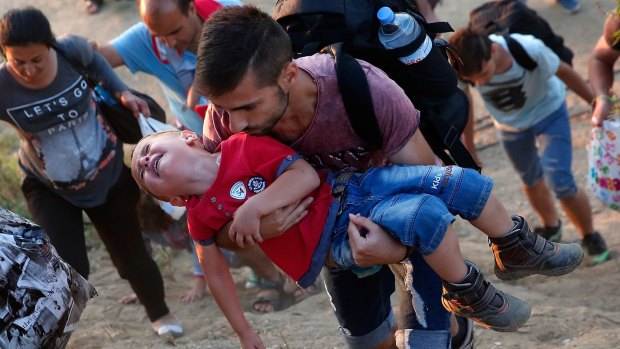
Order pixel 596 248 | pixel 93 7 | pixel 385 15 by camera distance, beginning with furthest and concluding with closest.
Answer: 1. pixel 93 7
2. pixel 596 248
3. pixel 385 15

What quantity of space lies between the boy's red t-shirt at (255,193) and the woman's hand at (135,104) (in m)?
1.97

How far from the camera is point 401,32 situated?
3.20 m

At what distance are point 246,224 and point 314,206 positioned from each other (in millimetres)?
253

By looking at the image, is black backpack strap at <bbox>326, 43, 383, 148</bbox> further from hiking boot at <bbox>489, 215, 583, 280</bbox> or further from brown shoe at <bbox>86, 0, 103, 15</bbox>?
brown shoe at <bbox>86, 0, 103, 15</bbox>

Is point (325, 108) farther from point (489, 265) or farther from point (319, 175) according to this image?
point (489, 265)

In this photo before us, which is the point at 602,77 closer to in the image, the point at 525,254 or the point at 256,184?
the point at 525,254

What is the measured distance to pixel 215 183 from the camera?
3.23m

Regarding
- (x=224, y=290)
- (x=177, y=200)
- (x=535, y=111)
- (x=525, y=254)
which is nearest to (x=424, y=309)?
(x=525, y=254)

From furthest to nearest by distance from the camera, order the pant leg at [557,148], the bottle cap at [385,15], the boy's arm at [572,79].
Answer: the pant leg at [557,148]
the boy's arm at [572,79]
the bottle cap at [385,15]

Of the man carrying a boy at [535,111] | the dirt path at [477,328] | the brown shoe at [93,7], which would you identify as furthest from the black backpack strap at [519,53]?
the brown shoe at [93,7]

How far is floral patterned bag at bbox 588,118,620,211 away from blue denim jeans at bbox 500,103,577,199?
0.56 m

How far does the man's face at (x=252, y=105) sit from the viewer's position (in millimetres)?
2947

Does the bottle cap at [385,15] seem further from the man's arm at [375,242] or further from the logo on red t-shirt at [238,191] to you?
the logo on red t-shirt at [238,191]

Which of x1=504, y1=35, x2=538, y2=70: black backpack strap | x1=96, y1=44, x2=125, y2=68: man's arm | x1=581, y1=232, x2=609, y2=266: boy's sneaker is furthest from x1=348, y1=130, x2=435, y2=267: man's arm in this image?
x1=581, y1=232, x2=609, y2=266: boy's sneaker
